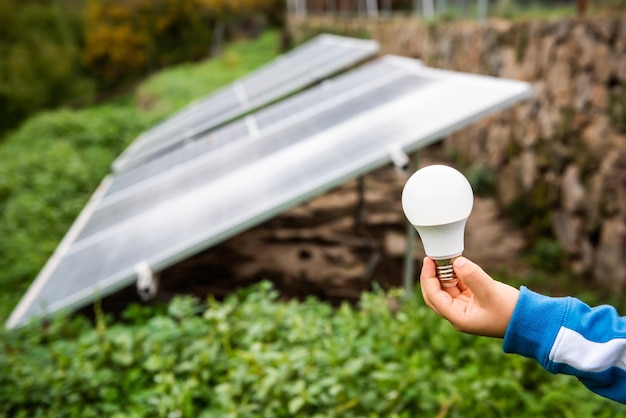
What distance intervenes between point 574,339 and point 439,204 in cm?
36

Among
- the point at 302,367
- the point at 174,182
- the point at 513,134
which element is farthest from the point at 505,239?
the point at 302,367

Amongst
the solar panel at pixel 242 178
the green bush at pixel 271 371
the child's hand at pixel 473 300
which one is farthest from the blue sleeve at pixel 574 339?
the solar panel at pixel 242 178

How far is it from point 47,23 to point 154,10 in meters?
5.37

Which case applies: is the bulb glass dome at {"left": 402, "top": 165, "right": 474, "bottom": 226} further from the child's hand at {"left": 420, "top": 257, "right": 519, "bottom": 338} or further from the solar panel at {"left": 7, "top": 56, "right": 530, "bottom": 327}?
the solar panel at {"left": 7, "top": 56, "right": 530, "bottom": 327}

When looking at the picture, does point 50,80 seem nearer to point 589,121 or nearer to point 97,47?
point 97,47

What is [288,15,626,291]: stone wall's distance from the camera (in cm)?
473

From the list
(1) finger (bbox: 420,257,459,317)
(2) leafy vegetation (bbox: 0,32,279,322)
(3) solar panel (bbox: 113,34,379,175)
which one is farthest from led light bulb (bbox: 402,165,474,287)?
(3) solar panel (bbox: 113,34,379,175)

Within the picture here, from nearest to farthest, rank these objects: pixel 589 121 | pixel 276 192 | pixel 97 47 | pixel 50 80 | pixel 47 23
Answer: pixel 276 192, pixel 589 121, pixel 50 80, pixel 47 23, pixel 97 47

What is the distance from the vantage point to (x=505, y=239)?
5.91m

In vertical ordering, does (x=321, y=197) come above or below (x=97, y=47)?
above

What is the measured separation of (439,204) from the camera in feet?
3.49

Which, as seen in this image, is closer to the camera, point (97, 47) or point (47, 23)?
point (47, 23)

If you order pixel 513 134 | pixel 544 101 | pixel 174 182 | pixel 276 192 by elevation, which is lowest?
pixel 513 134

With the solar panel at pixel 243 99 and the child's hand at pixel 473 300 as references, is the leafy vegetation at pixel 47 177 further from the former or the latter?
the child's hand at pixel 473 300
